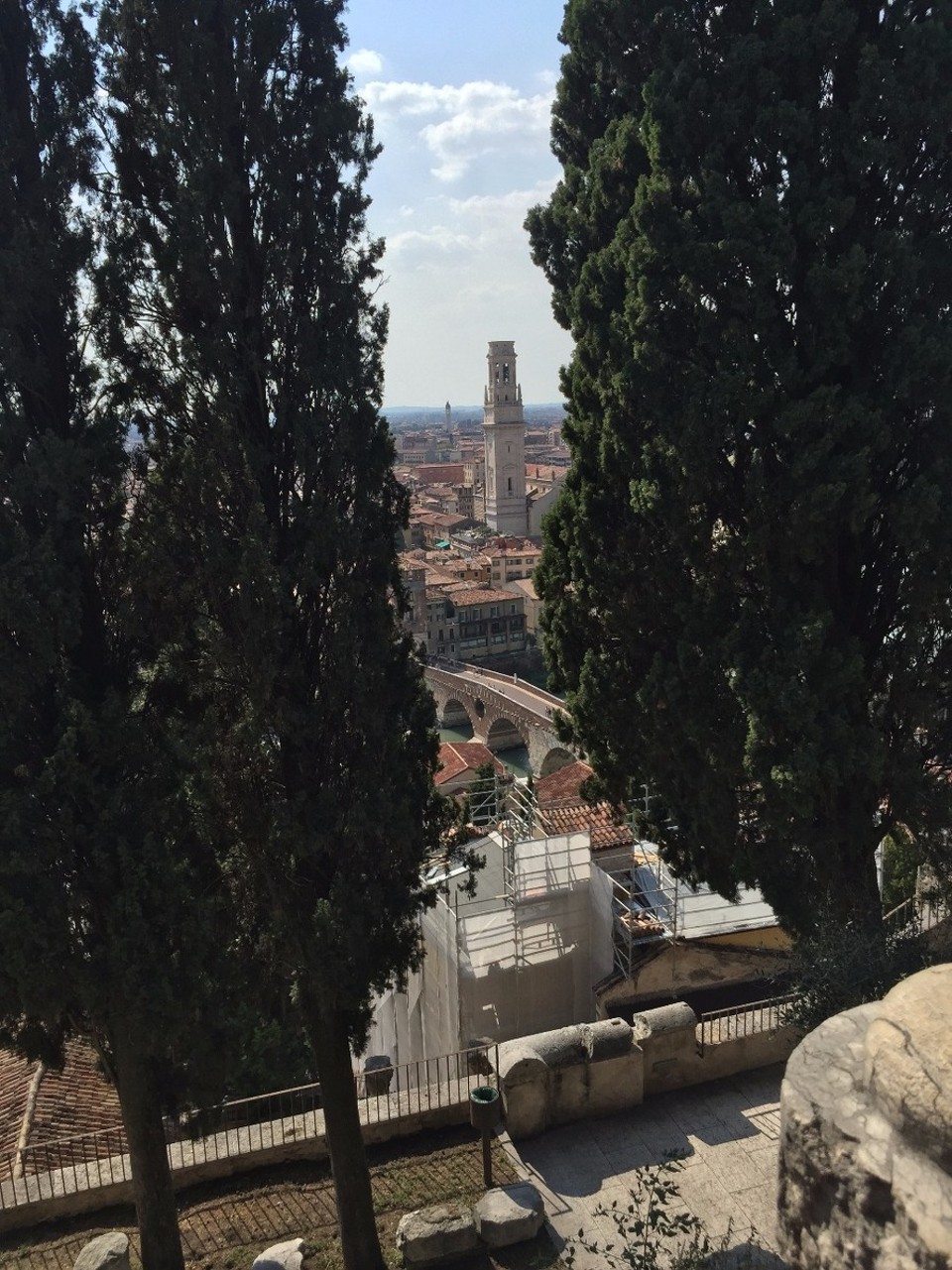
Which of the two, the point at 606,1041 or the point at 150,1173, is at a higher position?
the point at 150,1173

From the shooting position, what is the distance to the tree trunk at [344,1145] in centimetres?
625

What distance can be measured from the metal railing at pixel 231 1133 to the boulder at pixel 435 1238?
1.11 m

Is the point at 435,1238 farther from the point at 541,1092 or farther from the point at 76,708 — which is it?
the point at 76,708

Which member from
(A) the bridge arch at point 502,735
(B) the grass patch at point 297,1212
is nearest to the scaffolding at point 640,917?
(B) the grass patch at point 297,1212

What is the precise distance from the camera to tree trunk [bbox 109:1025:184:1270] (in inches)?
236

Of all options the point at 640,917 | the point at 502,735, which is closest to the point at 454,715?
the point at 502,735

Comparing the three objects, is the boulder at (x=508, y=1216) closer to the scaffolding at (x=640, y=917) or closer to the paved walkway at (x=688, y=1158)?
the paved walkway at (x=688, y=1158)

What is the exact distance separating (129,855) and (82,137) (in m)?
4.41

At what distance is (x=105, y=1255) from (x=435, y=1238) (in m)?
1.99

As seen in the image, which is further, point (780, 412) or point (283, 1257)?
point (780, 412)

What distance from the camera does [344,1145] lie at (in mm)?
6305

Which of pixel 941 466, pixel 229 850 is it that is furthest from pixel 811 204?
pixel 229 850

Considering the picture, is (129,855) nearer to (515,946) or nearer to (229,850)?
(229,850)

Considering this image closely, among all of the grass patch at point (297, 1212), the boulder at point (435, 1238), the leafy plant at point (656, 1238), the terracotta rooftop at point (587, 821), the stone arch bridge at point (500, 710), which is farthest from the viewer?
the stone arch bridge at point (500, 710)
